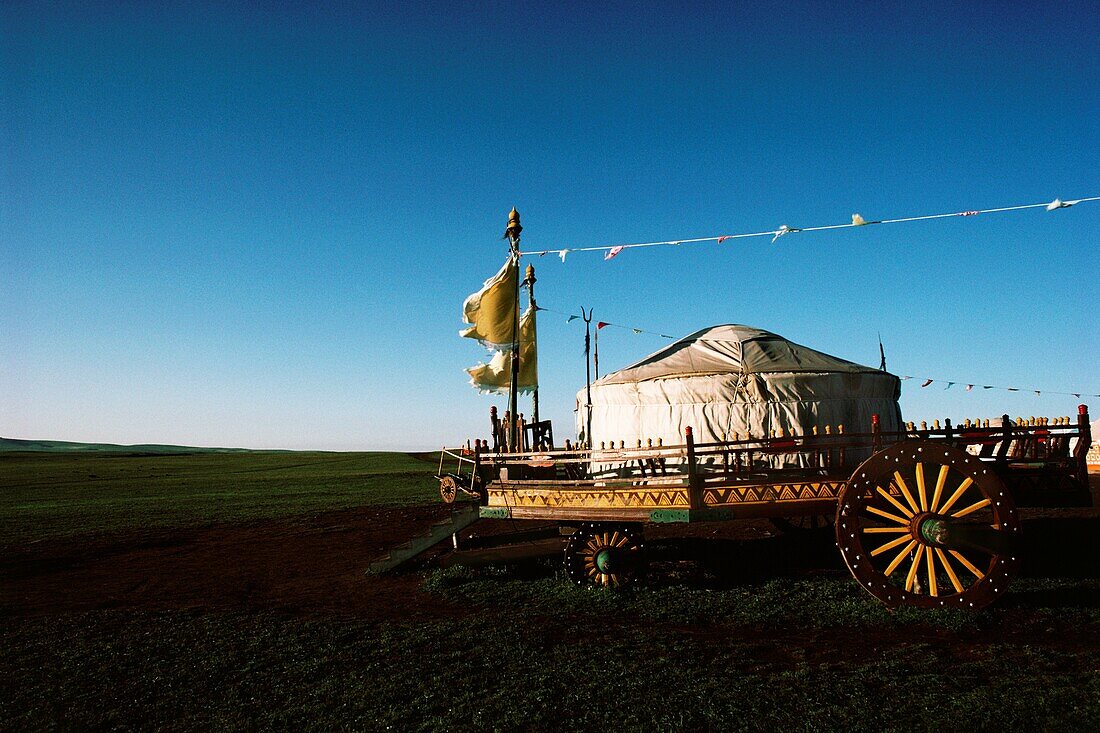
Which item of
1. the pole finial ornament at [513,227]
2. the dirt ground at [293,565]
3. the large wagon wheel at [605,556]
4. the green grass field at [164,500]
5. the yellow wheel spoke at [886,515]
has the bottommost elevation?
the green grass field at [164,500]

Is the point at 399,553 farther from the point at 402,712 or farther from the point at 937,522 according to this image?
the point at 937,522

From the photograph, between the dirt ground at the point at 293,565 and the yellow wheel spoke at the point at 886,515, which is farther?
the dirt ground at the point at 293,565

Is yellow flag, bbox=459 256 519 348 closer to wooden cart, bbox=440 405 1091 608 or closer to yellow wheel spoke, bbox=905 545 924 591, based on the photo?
wooden cart, bbox=440 405 1091 608

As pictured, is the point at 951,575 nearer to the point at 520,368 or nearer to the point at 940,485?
the point at 940,485

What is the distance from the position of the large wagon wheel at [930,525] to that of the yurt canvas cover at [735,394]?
6.79 metres

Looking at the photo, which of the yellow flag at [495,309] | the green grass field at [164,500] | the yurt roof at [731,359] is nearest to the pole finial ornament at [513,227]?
the yellow flag at [495,309]

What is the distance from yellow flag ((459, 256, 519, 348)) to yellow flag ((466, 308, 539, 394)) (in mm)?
440

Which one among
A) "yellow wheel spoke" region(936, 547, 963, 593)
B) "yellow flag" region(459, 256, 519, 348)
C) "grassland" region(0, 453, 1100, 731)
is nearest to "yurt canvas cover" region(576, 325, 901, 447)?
"yellow flag" region(459, 256, 519, 348)

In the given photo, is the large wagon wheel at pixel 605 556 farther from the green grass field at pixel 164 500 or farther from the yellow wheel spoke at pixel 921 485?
the green grass field at pixel 164 500

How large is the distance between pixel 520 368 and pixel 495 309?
4.98 feet

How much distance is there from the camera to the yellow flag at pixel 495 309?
42.7 feet

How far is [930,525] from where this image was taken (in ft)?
22.1

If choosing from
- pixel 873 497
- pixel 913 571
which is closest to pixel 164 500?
pixel 873 497

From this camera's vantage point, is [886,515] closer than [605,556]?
Yes
